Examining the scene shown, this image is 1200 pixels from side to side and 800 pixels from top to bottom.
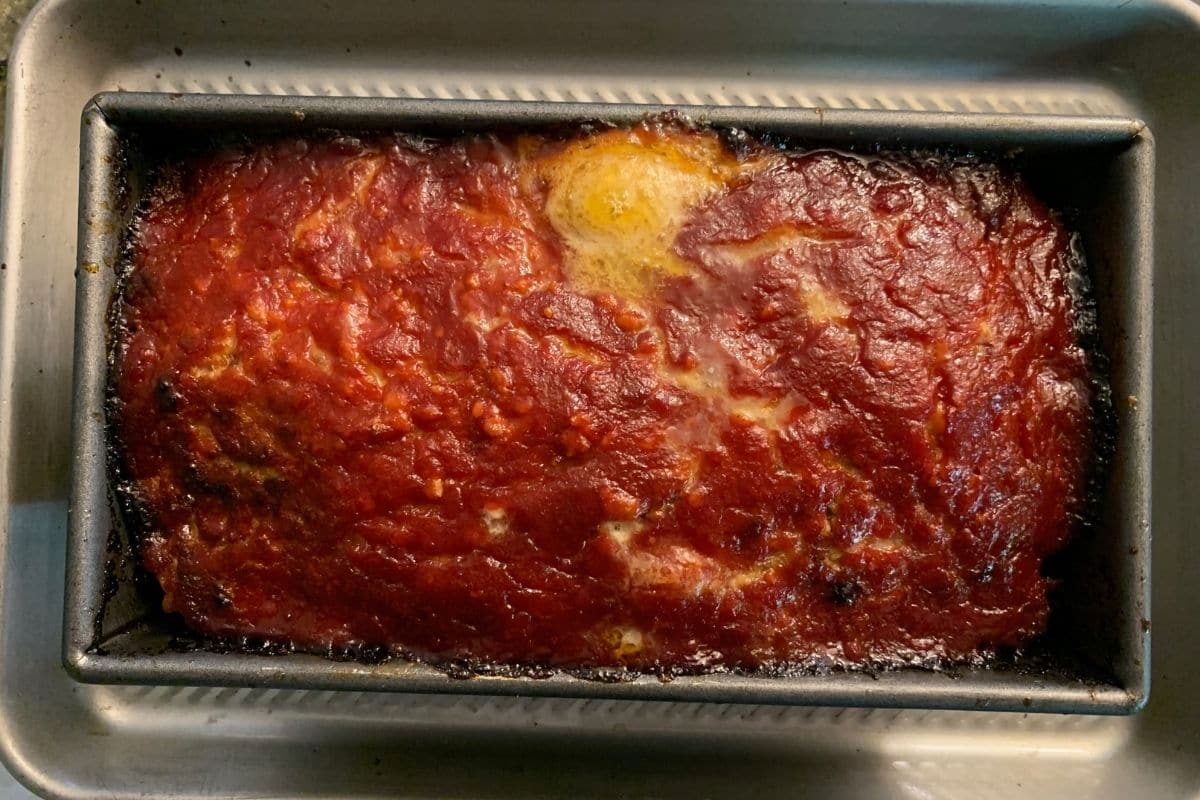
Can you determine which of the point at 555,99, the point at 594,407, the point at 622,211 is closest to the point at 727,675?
the point at 594,407

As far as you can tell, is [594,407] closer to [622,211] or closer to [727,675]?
[622,211]

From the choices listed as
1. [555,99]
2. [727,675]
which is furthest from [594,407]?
[555,99]

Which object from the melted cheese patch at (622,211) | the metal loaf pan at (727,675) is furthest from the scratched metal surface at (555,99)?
the melted cheese patch at (622,211)

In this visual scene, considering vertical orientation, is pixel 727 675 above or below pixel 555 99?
below

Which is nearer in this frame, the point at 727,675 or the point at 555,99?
the point at 727,675

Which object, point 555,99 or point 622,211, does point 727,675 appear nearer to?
point 622,211

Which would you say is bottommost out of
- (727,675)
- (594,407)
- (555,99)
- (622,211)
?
(727,675)
